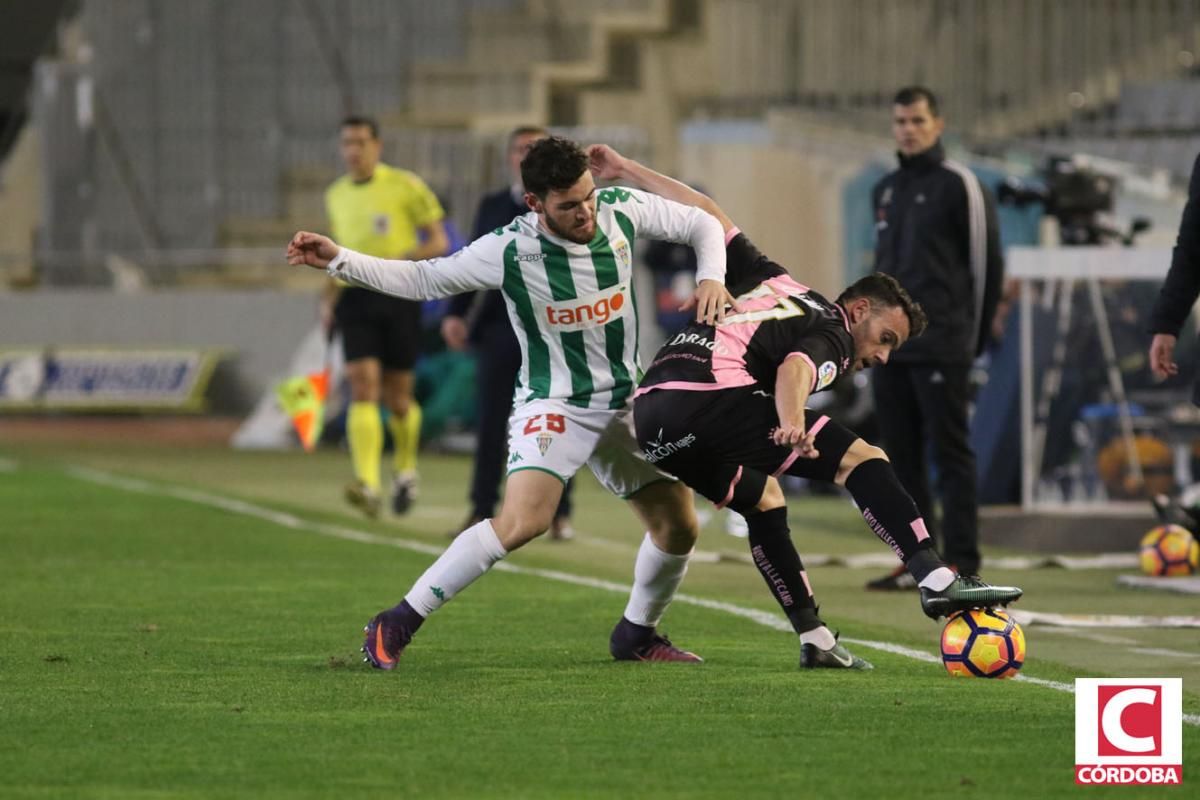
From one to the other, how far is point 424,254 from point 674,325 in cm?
791

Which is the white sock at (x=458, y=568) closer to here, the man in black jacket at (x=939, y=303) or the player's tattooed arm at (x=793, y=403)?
the player's tattooed arm at (x=793, y=403)

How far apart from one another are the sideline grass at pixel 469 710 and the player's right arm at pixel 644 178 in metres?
1.38

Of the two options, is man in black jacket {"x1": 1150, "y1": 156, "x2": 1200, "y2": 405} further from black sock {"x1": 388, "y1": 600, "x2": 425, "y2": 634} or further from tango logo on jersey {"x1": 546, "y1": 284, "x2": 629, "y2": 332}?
black sock {"x1": 388, "y1": 600, "x2": 425, "y2": 634}

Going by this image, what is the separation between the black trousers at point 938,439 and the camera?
30.8 feet

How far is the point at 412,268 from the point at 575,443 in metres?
0.70

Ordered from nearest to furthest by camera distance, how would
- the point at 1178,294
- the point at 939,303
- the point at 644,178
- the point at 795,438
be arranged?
the point at 795,438
the point at 644,178
the point at 1178,294
the point at 939,303

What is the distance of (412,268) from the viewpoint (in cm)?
670

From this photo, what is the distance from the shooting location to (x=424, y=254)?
13.0 metres

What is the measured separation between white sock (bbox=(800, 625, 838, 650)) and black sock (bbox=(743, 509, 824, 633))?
0.5 inches

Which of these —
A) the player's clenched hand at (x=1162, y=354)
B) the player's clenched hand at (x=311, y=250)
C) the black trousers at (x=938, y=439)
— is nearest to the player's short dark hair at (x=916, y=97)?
the black trousers at (x=938, y=439)

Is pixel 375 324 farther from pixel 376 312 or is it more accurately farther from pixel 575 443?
pixel 575 443

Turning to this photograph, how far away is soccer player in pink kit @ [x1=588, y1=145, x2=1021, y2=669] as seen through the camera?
644 centimetres

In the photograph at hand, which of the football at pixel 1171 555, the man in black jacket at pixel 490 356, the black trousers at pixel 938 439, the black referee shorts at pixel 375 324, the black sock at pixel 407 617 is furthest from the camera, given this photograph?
the black referee shorts at pixel 375 324

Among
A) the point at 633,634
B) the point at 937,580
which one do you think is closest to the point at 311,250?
the point at 633,634
